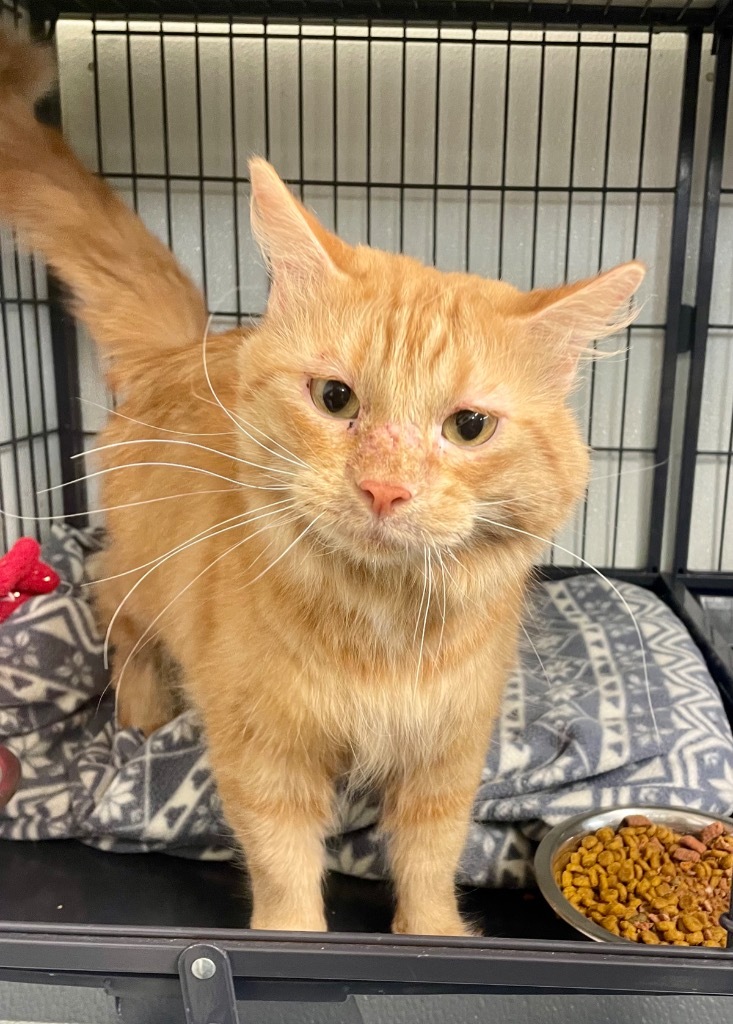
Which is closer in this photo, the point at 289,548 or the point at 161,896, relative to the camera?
the point at 289,548

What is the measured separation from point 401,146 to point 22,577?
4.36ft

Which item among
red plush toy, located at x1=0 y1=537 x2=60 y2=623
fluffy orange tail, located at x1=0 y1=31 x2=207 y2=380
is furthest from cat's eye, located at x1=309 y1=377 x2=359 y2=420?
red plush toy, located at x1=0 y1=537 x2=60 y2=623

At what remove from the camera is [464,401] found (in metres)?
0.87

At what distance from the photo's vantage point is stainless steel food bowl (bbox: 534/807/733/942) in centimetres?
115

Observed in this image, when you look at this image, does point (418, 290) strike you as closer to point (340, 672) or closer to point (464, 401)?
point (464, 401)

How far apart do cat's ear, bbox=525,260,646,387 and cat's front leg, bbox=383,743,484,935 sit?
1.79ft

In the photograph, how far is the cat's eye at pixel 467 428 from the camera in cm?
87

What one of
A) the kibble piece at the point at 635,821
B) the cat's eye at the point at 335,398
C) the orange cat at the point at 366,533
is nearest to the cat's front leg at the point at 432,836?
the orange cat at the point at 366,533

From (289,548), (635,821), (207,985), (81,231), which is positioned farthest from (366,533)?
(81,231)

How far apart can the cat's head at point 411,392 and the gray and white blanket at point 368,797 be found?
62 cm

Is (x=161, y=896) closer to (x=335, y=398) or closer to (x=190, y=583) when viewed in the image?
(x=190, y=583)

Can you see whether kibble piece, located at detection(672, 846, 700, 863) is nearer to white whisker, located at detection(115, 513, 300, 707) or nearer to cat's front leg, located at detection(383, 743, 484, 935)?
cat's front leg, located at detection(383, 743, 484, 935)

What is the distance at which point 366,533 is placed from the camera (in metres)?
0.81

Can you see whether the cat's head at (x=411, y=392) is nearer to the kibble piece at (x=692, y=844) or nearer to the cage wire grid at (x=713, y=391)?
the kibble piece at (x=692, y=844)
